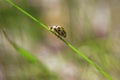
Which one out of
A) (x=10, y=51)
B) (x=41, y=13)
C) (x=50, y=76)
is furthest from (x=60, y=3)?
(x=50, y=76)

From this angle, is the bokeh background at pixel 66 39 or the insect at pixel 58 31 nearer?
the insect at pixel 58 31

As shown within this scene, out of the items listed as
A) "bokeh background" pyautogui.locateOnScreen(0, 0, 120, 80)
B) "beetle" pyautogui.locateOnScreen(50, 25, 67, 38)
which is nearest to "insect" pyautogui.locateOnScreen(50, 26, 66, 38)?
"beetle" pyautogui.locateOnScreen(50, 25, 67, 38)

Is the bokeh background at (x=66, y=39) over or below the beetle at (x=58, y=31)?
over

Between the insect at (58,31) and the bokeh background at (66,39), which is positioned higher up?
the bokeh background at (66,39)

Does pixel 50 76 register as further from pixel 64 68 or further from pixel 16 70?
pixel 64 68

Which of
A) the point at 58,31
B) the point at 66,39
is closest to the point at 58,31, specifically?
the point at 58,31

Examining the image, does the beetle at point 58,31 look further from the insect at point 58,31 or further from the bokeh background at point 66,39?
the bokeh background at point 66,39

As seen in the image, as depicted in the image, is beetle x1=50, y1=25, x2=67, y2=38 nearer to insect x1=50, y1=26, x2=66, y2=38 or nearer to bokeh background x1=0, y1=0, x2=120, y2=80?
insect x1=50, y1=26, x2=66, y2=38

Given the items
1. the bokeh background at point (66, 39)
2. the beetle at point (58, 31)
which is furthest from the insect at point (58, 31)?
the bokeh background at point (66, 39)
